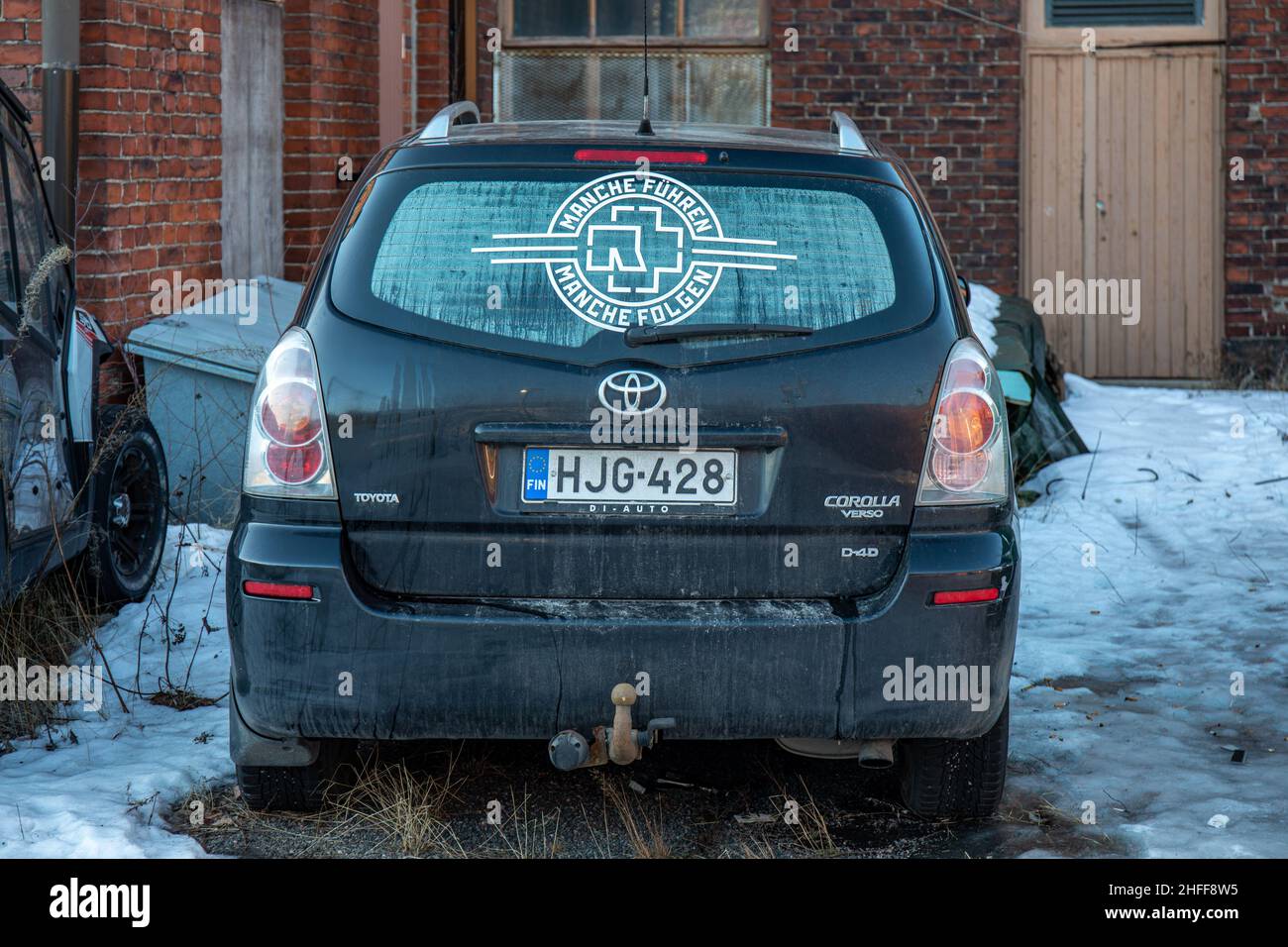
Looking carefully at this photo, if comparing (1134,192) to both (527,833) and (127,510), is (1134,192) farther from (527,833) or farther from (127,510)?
(527,833)

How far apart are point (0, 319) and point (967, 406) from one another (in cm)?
300

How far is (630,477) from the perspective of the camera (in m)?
3.82

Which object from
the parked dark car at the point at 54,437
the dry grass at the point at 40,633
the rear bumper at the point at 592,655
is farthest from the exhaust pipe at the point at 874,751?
the parked dark car at the point at 54,437

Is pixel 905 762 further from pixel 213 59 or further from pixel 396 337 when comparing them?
pixel 213 59

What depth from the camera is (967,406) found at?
3.91m

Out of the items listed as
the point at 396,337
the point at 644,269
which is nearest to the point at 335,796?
the point at 396,337

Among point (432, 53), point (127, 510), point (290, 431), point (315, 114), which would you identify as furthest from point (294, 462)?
point (432, 53)

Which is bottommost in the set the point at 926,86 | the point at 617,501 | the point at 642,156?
the point at 617,501

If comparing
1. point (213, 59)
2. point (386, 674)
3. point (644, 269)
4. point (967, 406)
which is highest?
point (213, 59)

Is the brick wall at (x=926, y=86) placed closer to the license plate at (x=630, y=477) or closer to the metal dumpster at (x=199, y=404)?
the metal dumpster at (x=199, y=404)

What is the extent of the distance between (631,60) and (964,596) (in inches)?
390

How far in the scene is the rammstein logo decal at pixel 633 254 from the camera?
3.86 m

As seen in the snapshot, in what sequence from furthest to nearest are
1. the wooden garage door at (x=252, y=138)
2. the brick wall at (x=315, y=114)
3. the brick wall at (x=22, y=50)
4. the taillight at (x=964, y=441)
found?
the brick wall at (x=315, y=114), the wooden garage door at (x=252, y=138), the brick wall at (x=22, y=50), the taillight at (x=964, y=441)

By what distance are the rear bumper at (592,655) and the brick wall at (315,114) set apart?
6948mm
